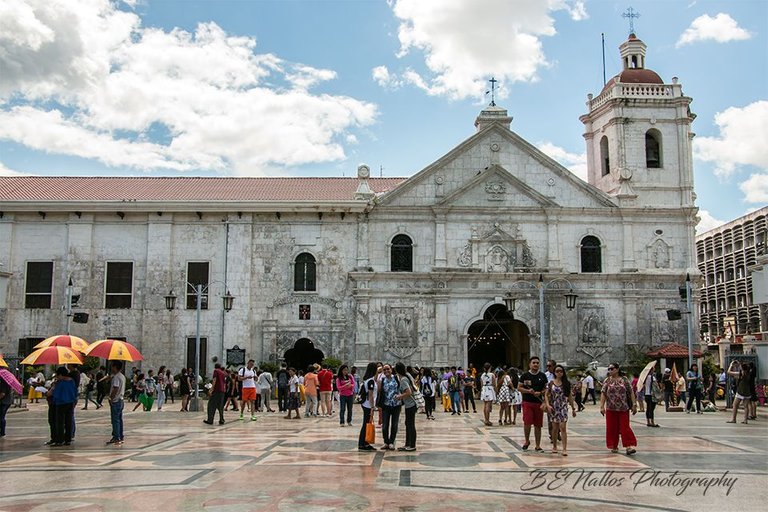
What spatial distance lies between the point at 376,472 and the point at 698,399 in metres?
17.2

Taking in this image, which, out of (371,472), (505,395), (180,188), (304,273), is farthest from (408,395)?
(180,188)

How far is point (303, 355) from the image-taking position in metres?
38.1

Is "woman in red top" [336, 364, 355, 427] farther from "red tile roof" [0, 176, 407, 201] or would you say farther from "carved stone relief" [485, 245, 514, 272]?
"red tile roof" [0, 176, 407, 201]

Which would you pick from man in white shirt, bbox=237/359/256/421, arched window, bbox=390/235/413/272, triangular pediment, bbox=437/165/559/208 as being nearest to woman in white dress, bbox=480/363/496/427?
man in white shirt, bbox=237/359/256/421

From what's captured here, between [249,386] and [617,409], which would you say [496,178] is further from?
[617,409]

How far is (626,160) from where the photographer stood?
39625 mm

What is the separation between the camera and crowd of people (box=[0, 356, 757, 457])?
14.2 meters

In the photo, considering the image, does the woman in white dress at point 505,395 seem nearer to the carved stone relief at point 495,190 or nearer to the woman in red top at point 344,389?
the woman in red top at point 344,389

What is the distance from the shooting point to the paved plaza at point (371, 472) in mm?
9336

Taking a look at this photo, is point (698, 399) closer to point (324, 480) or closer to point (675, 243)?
point (675, 243)

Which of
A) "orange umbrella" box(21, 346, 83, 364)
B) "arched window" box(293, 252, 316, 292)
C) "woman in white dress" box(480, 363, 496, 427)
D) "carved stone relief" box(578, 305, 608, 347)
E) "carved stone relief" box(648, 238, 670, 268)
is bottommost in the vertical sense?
"woman in white dress" box(480, 363, 496, 427)

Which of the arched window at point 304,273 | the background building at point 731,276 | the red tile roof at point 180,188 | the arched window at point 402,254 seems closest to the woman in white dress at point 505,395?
the arched window at point 402,254

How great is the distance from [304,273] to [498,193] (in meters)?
10.5

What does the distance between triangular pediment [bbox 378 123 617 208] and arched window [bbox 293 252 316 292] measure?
15.3ft
